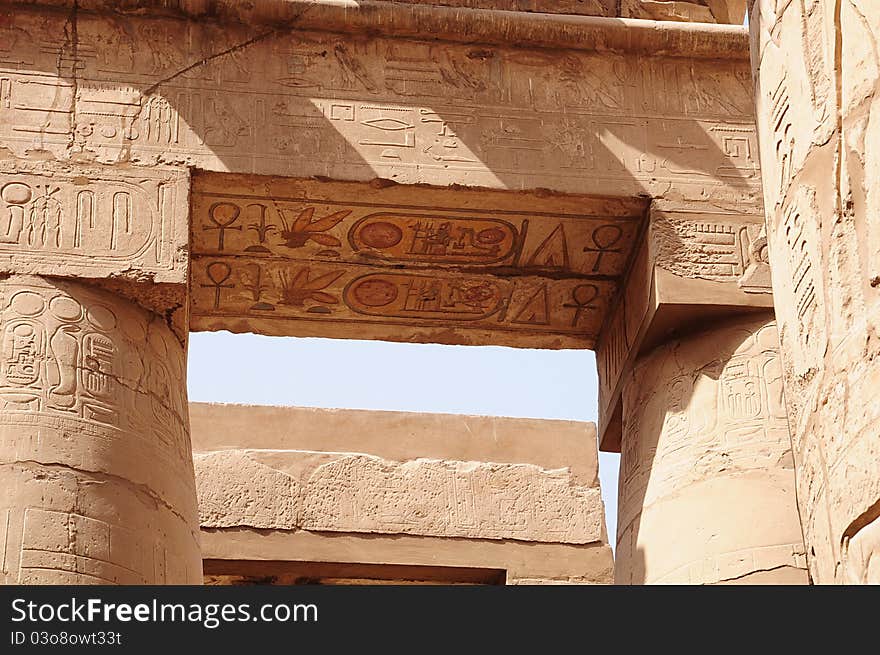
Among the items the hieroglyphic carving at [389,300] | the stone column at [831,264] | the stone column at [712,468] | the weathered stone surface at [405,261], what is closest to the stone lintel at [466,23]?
the weathered stone surface at [405,261]

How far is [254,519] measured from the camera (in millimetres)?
8766

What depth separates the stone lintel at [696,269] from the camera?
5.87 metres

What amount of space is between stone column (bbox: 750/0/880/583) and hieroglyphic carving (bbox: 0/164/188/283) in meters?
3.07

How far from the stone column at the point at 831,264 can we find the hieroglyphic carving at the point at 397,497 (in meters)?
6.22

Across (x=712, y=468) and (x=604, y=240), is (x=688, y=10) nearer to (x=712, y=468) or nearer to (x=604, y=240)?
(x=604, y=240)

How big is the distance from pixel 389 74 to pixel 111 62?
1065mm

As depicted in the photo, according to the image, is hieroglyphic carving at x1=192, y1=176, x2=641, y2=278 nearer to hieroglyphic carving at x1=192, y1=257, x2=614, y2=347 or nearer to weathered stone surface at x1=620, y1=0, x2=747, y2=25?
hieroglyphic carving at x1=192, y1=257, x2=614, y2=347

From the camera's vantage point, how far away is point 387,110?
5980 millimetres

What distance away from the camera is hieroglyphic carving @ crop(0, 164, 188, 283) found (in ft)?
17.9

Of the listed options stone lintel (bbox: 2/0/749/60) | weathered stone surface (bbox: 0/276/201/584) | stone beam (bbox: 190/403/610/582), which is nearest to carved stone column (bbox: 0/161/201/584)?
weathered stone surface (bbox: 0/276/201/584)

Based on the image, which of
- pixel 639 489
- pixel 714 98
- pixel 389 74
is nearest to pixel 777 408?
pixel 639 489

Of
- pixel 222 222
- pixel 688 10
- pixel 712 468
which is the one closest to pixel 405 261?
pixel 222 222

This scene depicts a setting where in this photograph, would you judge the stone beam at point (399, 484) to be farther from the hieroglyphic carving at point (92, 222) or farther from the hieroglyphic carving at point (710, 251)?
the hieroglyphic carving at point (710, 251)
